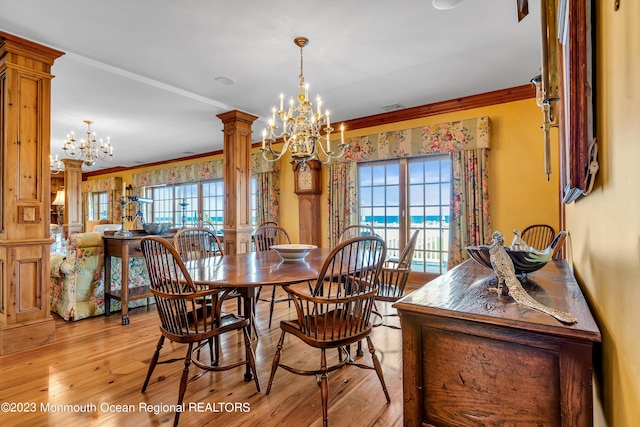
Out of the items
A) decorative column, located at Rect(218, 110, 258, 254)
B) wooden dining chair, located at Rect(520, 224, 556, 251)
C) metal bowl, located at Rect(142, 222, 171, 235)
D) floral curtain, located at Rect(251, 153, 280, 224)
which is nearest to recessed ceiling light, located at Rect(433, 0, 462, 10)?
wooden dining chair, located at Rect(520, 224, 556, 251)

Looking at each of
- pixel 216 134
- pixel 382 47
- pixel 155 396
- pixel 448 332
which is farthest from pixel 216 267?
pixel 216 134

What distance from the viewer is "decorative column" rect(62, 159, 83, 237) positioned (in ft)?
23.5

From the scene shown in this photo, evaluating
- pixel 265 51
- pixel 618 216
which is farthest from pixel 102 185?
pixel 618 216

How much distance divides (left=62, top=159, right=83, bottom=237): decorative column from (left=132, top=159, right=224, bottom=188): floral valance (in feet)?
4.99

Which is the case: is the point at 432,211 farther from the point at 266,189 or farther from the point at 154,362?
the point at 154,362

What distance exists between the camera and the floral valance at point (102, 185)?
9.39m

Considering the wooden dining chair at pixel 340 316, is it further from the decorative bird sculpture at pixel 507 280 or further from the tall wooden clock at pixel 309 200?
the tall wooden clock at pixel 309 200

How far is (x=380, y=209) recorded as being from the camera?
5094 mm

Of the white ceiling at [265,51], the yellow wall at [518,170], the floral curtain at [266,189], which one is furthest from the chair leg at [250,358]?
the floral curtain at [266,189]

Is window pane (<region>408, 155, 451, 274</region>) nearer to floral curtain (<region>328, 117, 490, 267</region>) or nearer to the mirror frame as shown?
floral curtain (<region>328, 117, 490, 267</region>)

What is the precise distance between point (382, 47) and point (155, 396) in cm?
311

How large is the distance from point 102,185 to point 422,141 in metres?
9.27

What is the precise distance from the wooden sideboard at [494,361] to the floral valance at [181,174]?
678 cm

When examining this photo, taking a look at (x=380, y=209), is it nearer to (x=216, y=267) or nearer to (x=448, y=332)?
(x=216, y=267)
